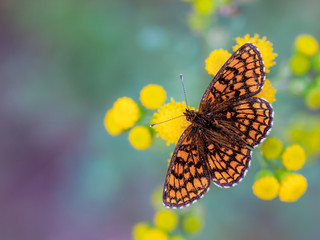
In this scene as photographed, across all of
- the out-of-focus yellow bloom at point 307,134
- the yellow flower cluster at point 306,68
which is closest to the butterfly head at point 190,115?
the yellow flower cluster at point 306,68

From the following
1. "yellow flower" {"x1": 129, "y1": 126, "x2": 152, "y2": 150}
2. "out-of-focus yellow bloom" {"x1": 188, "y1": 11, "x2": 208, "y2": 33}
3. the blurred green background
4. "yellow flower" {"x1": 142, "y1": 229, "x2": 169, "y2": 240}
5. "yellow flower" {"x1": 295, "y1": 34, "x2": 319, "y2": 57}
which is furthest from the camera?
the blurred green background

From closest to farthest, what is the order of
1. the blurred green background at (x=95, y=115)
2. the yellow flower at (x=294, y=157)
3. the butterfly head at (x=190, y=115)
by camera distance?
1. the butterfly head at (x=190, y=115)
2. the yellow flower at (x=294, y=157)
3. the blurred green background at (x=95, y=115)

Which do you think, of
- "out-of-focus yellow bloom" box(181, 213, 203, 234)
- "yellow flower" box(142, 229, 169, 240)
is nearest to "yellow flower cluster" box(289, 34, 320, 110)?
"out-of-focus yellow bloom" box(181, 213, 203, 234)

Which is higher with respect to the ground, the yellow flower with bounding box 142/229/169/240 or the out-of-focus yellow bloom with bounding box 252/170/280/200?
the yellow flower with bounding box 142/229/169/240

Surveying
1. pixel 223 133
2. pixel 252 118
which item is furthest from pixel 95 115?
pixel 252 118

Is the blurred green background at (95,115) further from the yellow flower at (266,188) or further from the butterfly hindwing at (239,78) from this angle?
the butterfly hindwing at (239,78)

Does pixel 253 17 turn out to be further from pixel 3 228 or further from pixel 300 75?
pixel 3 228

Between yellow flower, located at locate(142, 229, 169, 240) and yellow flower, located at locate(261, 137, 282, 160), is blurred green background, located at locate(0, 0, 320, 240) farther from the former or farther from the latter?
yellow flower, located at locate(261, 137, 282, 160)
